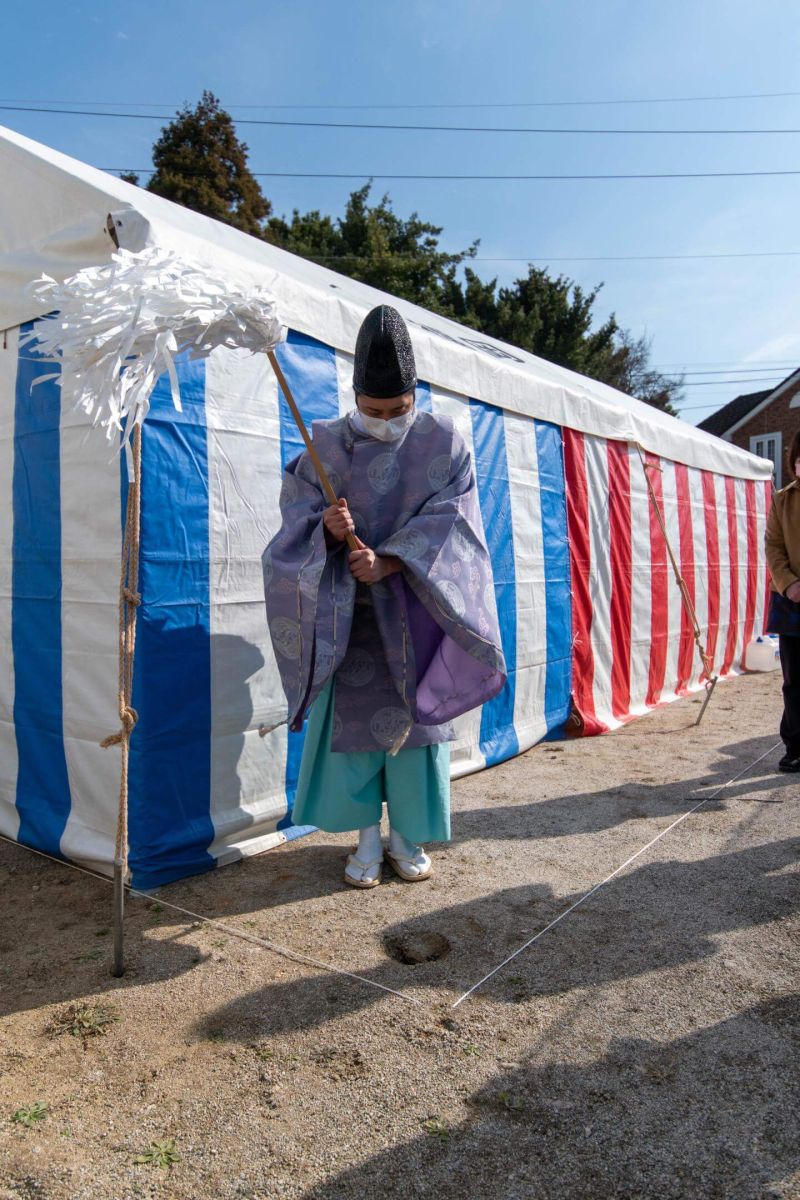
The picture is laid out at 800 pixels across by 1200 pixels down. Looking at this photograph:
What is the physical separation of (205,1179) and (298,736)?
4.85ft

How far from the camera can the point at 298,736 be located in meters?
2.59

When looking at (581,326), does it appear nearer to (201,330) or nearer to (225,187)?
(225,187)

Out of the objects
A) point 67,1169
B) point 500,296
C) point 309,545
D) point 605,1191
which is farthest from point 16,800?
point 500,296

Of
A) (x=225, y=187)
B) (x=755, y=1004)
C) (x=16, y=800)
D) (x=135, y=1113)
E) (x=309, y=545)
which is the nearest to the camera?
(x=135, y=1113)

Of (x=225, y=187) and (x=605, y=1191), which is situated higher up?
(x=225, y=187)

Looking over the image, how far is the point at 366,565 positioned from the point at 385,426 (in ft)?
1.27

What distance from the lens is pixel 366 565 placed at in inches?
77.9

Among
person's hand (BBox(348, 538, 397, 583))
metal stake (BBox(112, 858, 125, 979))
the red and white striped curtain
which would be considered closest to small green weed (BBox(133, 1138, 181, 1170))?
metal stake (BBox(112, 858, 125, 979))

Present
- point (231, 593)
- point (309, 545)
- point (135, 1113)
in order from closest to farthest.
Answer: point (135, 1113) → point (309, 545) → point (231, 593)

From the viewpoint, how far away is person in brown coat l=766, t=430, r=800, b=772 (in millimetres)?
3242

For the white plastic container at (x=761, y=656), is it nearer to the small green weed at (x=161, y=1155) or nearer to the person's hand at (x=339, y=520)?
the person's hand at (x=339, y=520)

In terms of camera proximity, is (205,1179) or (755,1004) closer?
(205,1179)

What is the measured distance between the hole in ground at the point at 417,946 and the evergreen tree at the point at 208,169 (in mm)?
17120

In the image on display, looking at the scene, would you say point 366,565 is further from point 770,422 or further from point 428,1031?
point 770,422
